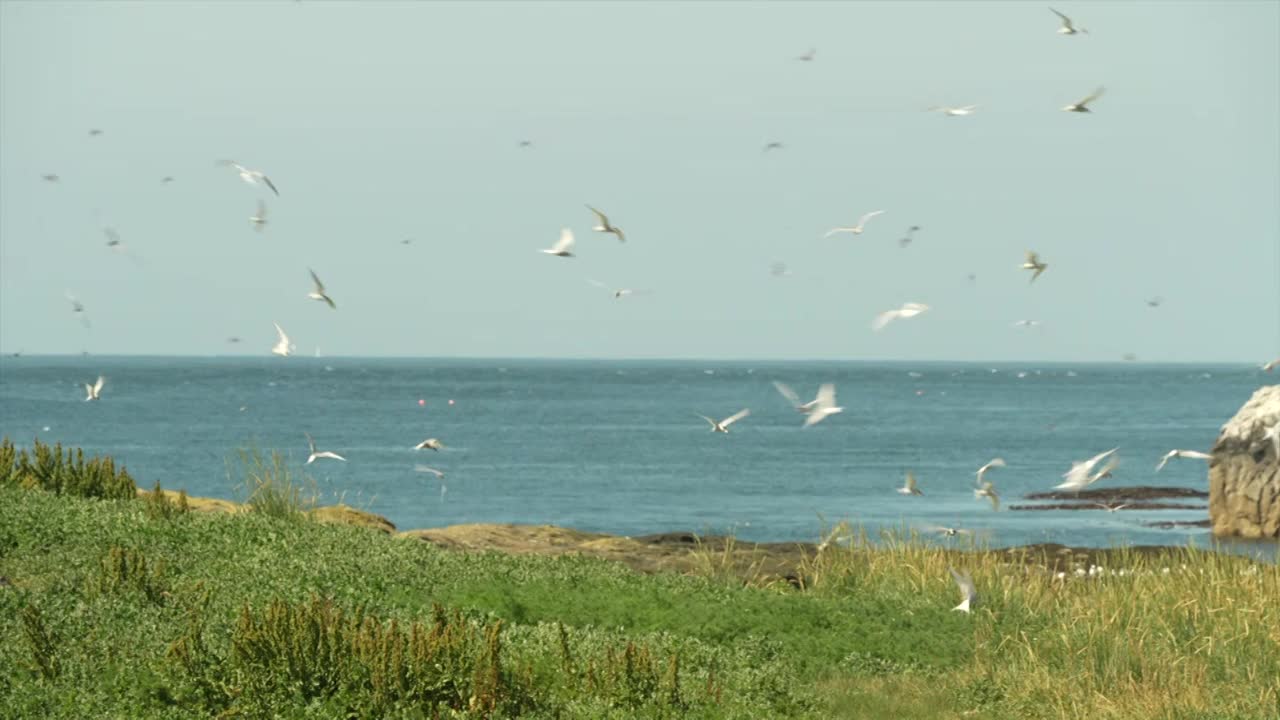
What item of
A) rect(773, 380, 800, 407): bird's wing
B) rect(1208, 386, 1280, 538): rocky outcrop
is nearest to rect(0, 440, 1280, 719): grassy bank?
rect(773, 380, 800, 407): bird's wing

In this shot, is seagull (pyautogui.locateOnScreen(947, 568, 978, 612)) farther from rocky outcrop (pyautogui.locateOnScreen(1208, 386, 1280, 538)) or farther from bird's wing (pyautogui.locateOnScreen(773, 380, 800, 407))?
rocky outcrop (pyautogui.locateOnScreen(1208, 386, 1280, 538))

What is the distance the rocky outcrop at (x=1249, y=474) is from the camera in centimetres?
3181

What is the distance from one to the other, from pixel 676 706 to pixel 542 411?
11023 centimetres

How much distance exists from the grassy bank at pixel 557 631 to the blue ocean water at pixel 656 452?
156 inches

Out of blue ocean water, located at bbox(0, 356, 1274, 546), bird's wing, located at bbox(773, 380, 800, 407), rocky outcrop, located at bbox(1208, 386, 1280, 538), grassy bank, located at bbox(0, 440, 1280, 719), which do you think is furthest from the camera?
blue ocean water, located at bbox(0, 356, 1274, 546)

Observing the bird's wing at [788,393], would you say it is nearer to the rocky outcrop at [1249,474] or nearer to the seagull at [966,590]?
the seagull at [966,590]

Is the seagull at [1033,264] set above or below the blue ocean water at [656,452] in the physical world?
above

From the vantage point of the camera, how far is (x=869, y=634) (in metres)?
14.8

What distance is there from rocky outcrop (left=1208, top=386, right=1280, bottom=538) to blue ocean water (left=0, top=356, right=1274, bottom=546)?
2.19m

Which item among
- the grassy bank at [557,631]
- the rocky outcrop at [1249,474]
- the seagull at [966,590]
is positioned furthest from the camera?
the rocky outcrop at [1249,474]

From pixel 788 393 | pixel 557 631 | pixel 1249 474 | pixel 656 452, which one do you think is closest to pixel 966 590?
pixel 788 393

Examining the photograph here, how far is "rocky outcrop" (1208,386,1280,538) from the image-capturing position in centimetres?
3181

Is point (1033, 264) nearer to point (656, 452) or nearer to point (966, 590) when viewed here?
point (966, 590)

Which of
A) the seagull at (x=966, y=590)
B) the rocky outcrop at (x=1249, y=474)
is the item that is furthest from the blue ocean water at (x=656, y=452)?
the seagull at (x=966, y=590)
